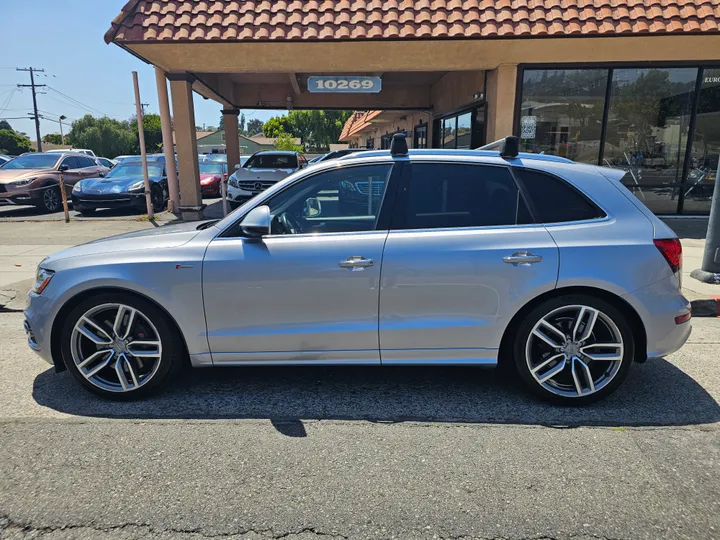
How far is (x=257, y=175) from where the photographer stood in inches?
543

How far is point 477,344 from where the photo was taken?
3.44 m

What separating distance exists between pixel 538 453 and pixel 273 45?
8.34 metres

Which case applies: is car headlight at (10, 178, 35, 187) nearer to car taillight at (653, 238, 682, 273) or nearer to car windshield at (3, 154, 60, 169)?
car windshield at (3, 154, 60, 169)

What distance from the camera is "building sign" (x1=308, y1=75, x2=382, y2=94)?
1080 cm

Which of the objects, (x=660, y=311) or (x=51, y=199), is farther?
(x=51, y=199)

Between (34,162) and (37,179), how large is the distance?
6.11 feet

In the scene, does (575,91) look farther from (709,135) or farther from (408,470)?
(408,470)

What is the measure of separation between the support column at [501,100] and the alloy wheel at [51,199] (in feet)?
39.7

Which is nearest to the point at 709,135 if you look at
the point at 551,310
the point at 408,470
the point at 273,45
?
the point at 273,45

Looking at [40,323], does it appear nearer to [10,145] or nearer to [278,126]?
[278,126]

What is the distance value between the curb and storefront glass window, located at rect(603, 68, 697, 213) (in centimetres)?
560

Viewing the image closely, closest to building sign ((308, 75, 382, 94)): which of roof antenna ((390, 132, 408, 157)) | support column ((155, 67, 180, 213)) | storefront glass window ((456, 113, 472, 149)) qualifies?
storefront glass window ((456, 113, 472, 149))

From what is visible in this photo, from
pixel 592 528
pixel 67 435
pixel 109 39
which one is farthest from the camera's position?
pixel 109 39

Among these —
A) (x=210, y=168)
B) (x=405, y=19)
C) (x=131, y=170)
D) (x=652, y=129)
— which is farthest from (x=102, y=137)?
(x=652, y=129)
